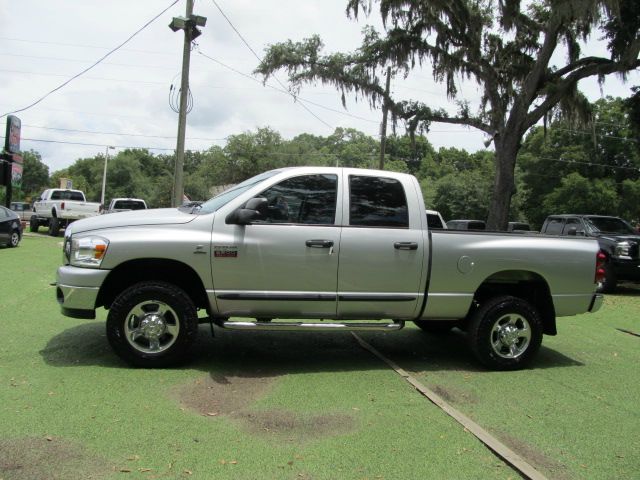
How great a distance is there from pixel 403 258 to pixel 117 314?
268 cm

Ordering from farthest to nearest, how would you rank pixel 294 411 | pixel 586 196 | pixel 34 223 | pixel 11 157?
pixel 586 196
pixel 34 223
pixel 11 157
pixel 294 411

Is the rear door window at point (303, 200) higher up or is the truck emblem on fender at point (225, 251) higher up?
the rear door window at point (303, 200)

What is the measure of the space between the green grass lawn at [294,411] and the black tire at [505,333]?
168 mm

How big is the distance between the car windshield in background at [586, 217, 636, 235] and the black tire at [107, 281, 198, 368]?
38.5ft

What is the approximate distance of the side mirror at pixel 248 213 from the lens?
4973 millimetres

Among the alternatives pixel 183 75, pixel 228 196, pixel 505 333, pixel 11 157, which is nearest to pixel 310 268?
pixel 228 196

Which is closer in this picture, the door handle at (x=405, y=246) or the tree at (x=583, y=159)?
the door handle at (x=405, y=246)

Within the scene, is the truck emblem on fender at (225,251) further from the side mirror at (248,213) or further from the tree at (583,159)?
the tree at (583,159)

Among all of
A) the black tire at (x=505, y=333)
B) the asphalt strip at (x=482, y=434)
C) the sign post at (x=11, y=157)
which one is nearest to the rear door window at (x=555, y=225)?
the black tire at (x=505, y=333)

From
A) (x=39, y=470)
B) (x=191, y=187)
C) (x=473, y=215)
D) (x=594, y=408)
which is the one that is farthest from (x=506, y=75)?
(x=191, y=187)

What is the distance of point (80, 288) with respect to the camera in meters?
4.92

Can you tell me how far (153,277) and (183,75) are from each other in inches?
479

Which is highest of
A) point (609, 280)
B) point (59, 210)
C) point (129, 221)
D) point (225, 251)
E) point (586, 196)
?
point (586, 196)

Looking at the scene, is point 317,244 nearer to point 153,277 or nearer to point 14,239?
point 153,277
